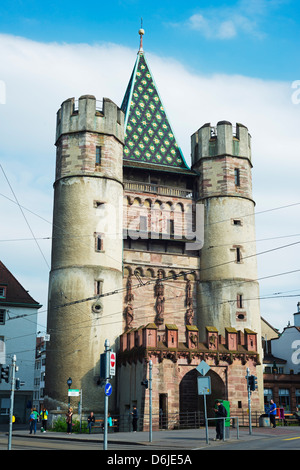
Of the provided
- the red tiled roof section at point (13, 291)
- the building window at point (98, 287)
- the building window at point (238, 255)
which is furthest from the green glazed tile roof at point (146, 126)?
the red tiled roof section at point (13, 291)

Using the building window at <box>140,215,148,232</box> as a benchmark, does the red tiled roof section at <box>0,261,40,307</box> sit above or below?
below

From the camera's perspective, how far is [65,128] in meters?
41.9

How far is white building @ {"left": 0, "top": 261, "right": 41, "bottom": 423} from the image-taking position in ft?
148

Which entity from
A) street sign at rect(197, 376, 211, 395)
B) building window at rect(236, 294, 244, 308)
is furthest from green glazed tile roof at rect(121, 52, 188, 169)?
street sign at rect(197, 376, 211, 395)

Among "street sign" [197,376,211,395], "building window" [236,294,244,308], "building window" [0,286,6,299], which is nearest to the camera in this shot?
"street sign" [197,376,211,395]

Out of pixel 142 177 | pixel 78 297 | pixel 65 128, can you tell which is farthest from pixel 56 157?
pixel 78 297

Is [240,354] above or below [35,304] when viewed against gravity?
below

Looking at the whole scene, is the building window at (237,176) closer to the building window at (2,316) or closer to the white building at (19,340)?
the white building at (19,340)

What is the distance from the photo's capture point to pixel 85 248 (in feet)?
128

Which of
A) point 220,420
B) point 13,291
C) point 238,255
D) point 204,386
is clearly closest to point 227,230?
point 238,255

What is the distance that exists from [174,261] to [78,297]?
27.6 ft

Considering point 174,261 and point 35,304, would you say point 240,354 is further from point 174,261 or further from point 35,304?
point 35,304

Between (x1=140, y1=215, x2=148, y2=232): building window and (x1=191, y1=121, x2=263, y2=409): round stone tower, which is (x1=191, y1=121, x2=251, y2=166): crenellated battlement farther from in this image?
(x1=140, y1=215, x2=148, y2=232): building window
